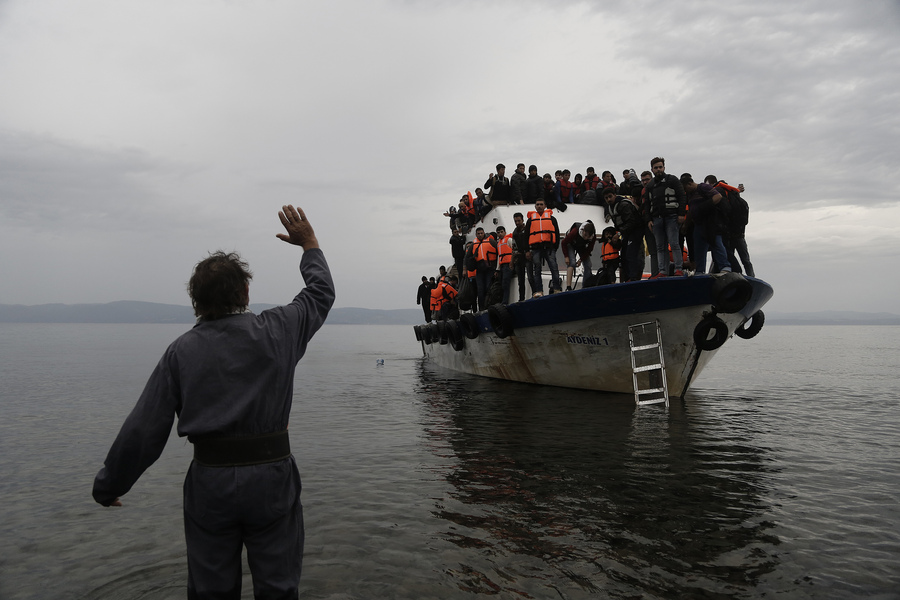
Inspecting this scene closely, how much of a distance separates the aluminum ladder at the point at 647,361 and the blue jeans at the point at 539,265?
2036 millimetres

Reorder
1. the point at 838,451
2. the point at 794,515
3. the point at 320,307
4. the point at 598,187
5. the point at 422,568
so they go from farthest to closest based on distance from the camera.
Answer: the point at 598,187 < the point at 838,451 < the point at 794,515 < the point at 422,568 < the point at 320,307

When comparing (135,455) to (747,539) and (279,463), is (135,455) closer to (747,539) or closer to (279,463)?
(279,463)

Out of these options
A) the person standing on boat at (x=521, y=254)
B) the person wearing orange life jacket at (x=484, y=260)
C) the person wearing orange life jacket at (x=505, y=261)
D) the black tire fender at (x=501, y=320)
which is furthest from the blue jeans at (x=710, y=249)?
the person wearing orange life jacket at (x=484, y=260)

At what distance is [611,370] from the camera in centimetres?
1086

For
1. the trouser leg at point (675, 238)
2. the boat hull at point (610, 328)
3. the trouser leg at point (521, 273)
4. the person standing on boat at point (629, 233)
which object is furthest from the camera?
the trouser leg at point (521, 273)

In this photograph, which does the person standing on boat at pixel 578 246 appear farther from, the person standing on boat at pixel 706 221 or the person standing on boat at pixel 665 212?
the person standing on boat at pixel 706 221

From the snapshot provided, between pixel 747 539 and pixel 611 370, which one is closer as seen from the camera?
pixel 747 539

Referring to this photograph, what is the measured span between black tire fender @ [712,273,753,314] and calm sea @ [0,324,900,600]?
189 cm

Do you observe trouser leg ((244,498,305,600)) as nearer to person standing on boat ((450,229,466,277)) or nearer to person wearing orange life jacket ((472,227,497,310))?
person wearing orange life jacket ((472,227,497,310))

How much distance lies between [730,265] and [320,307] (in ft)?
28.2

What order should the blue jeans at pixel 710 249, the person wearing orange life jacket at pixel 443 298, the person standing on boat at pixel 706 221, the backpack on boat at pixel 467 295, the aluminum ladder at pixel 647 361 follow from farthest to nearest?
the person wearing orange life jacket at pixel 443 298 < the backpack on boat at pixel 467 295 < the aluminum ladder at pixel 647 361 < the blue jeans at pixel 710 249 < the person standing on boat at pixel 706 221

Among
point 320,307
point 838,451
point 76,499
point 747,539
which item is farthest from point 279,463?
point 838,451

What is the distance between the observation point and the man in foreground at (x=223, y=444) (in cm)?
218

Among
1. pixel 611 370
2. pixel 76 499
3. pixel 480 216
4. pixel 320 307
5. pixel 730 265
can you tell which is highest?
pixel 480 216
